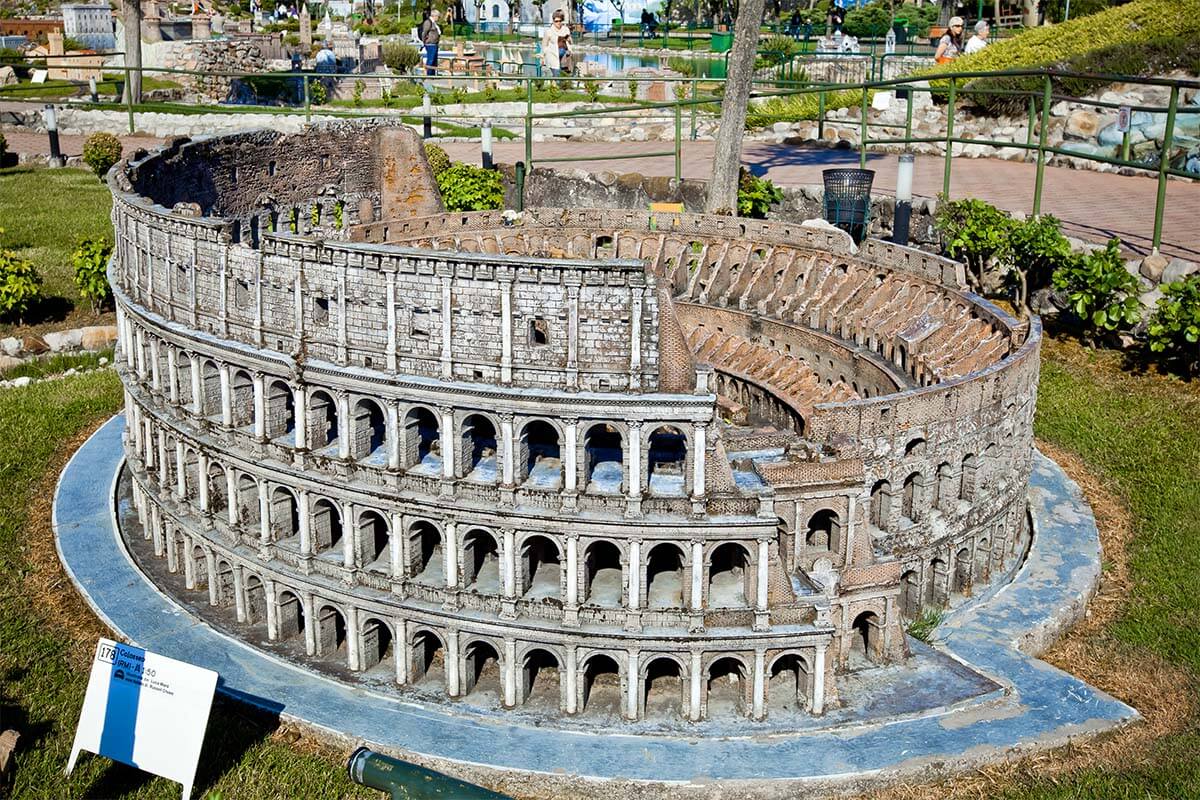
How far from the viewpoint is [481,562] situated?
118 feet

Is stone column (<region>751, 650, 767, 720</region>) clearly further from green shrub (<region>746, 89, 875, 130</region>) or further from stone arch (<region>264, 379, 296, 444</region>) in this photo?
green shrub (<region>746, 89, 875, 130</region>)

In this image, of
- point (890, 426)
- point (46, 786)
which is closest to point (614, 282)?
point (890, 426)

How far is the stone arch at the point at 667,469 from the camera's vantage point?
3288cm

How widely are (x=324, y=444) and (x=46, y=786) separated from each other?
34.5 feet

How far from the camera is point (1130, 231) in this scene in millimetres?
59219

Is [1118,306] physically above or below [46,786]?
above

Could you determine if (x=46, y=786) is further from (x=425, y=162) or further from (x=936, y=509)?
(x=425, y=162)

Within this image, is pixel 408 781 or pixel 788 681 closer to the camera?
pixel 408 781

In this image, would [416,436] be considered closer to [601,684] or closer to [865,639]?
[601,684]

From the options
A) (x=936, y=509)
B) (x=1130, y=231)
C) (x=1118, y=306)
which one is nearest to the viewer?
(x=936, y=509)

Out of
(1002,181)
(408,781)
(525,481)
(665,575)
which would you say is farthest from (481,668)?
(1002,181)

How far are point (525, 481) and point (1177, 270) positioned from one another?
32.7m

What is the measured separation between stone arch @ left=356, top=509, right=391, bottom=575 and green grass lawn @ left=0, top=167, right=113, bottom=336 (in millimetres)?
33114

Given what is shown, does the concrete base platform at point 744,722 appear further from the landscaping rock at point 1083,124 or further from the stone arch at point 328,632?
the landscaping rock at point 1083,124
